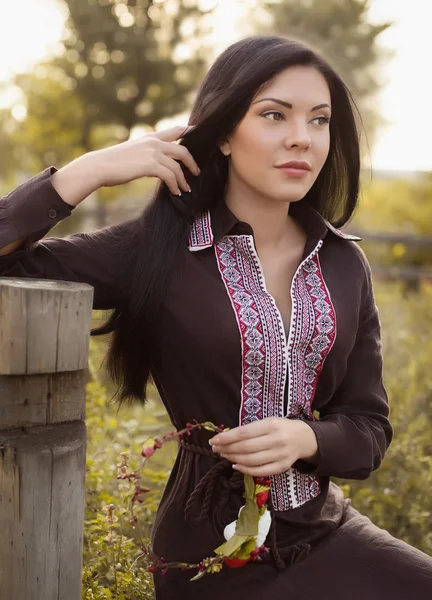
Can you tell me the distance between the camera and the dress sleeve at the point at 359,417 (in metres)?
2.07

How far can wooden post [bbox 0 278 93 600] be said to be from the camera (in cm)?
163

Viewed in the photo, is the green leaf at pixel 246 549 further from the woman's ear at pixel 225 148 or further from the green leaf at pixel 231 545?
the woman's ear at pixel 225 148

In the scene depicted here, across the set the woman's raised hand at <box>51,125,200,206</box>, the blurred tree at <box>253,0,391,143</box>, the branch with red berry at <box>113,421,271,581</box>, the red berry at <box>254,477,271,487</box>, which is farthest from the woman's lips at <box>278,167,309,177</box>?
the blurred tree at <box>253,0,391,143</box>

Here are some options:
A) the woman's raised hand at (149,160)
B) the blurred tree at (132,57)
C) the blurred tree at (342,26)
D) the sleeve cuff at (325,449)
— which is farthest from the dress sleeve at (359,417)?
the blurred tree at (342,26)

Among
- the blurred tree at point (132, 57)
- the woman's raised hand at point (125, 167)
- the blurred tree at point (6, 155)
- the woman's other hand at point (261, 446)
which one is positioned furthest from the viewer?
the blurred tree at point (6, 155)

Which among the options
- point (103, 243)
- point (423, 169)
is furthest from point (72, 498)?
point (423, 169)

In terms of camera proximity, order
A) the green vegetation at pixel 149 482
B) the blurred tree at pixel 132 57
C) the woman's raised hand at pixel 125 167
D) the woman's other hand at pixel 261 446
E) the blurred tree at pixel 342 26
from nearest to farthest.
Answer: the woman's other hand at pixel 261 446, the woman's raised hand at pixel 125 167, the green vegetation at pixel 149 482, the blurred tree at pixel 132 57, the blurred tree at pixel 342 26

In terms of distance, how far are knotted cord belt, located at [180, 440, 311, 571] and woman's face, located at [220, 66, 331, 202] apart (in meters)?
0.73

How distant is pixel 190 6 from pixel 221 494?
11.7 m

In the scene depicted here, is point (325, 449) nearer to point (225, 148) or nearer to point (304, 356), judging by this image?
point (304, 356)

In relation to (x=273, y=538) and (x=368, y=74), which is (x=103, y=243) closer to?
(x=273, y=538)

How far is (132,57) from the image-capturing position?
1252 centimetres

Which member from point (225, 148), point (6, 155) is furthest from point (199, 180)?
point (6, 155)

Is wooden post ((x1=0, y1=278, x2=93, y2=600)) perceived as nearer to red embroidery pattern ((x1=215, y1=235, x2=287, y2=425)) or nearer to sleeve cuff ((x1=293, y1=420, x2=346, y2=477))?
red embroidery pattern ((x1=215, y1=235, x2=287, y2=425))
